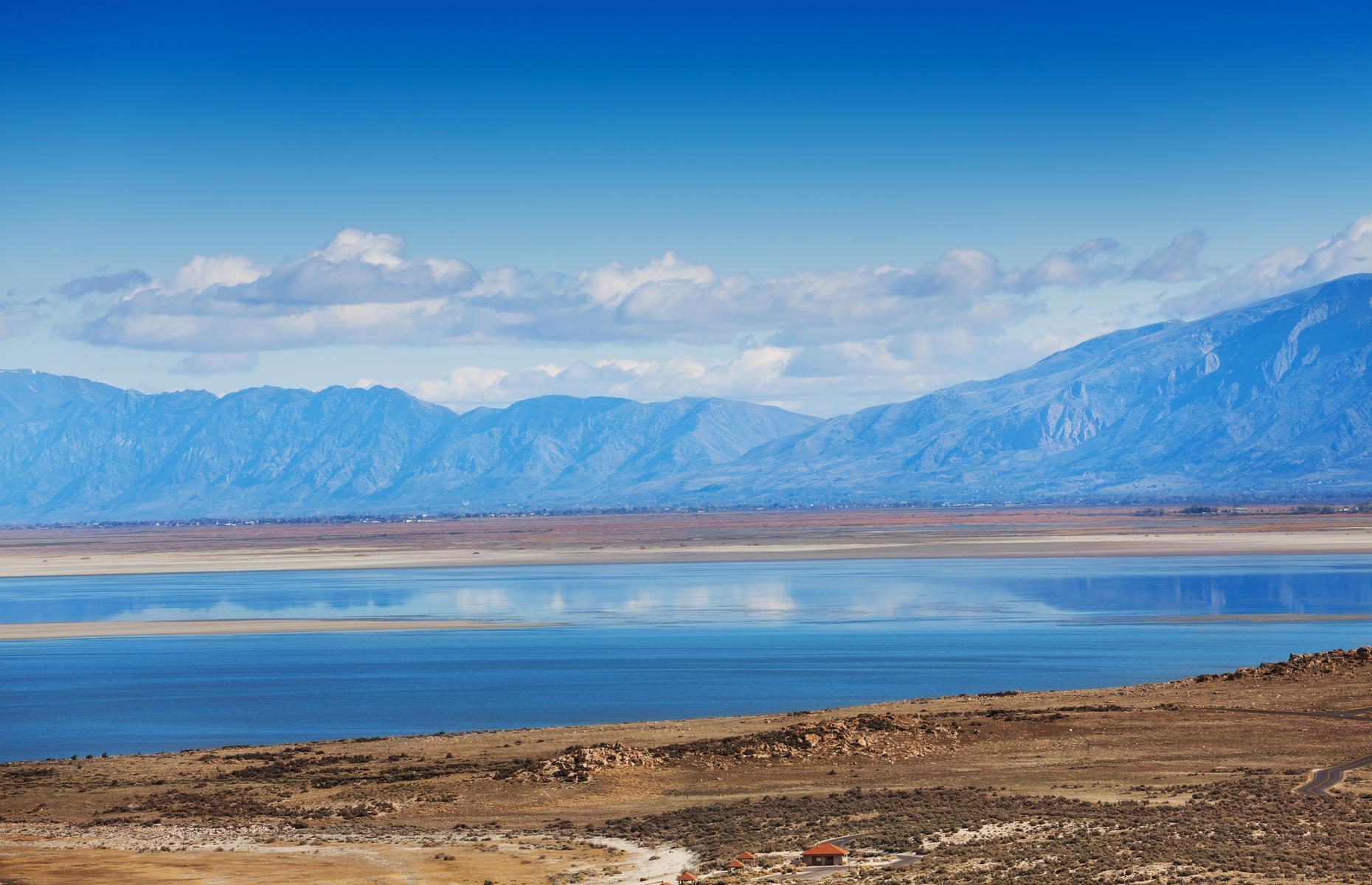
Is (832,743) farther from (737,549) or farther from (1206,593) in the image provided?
(737,549)

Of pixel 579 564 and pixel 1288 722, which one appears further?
pixel 579 564

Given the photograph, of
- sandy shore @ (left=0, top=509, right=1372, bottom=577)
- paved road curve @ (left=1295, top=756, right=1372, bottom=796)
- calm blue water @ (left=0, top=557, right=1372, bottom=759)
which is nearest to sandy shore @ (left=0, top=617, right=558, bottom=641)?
calm blue water @ (left=0, top=557, right=1372, bottom=759)

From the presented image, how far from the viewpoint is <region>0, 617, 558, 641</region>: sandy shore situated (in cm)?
7831

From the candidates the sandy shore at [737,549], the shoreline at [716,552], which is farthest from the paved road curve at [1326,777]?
the sandy shore at [737,549]

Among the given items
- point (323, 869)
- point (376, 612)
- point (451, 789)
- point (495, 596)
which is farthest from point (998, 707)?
point (495, 596)

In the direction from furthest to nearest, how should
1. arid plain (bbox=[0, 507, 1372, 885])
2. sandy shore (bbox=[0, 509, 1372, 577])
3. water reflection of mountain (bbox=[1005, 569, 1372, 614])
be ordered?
sandy shore (bbox=[0, 509, 1372, 577]) < water reflection of mountain (bbox=[1005, 569, 1372, 614]) < arid plain (bbox=[0, 507, 1372, 885])

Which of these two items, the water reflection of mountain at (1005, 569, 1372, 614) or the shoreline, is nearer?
the water reflection of mountain at (1005, 569, 1372, 614)

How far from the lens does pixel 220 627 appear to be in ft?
267

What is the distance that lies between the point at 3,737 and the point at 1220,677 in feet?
121

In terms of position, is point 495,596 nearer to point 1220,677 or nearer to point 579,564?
point 579,564

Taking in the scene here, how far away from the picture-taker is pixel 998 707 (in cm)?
4309

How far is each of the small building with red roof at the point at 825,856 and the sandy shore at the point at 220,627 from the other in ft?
171

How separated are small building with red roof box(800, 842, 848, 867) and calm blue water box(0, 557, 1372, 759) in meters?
20.6

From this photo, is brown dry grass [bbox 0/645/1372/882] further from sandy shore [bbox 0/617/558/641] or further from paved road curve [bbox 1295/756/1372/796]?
sandy shore [bbox 0/617/558/641]
